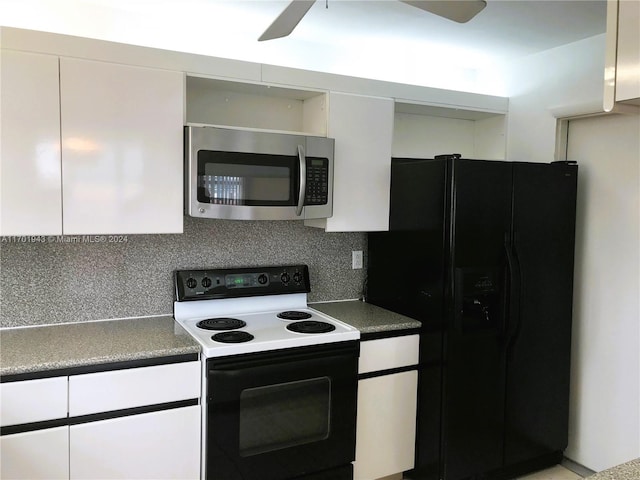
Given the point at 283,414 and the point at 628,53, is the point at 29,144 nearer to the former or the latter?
the point at 283,414

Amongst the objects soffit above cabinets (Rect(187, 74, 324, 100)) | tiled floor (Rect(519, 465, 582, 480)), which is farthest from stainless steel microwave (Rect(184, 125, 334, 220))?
tiled floor (Rect(519, 465, 582, 480))

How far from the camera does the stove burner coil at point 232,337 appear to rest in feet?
7.46

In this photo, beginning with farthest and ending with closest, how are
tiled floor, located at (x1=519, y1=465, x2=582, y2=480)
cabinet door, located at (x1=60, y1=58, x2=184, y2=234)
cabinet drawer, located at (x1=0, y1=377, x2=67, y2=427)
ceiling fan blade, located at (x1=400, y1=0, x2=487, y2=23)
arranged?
tiled floor, located at (x1=519, y1=465, x2=582, y2=480) < cabinet door, located at (x1=60, y1=58, x2=184, y2=234) < cabinet drawer, located at (x1=0, y1=377, x2=67, y2=427) < ceiling fan blade, located at (x1=400, y1=0, x2=487, y2=23)

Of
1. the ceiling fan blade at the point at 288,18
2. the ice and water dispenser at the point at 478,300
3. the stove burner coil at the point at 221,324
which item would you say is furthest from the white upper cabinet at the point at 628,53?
the stove burner coil at the point at 221,324

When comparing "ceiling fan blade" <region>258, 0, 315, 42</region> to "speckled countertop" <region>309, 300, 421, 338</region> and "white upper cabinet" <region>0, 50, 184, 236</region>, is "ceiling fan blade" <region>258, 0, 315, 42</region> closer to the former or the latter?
"white upper cabinet" <region>0, 50, 184, 236</region>

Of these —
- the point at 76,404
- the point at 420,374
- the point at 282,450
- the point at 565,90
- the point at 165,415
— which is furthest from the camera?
the point at 565,90

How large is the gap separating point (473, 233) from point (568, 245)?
0.67 metres

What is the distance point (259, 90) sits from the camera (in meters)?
2.68

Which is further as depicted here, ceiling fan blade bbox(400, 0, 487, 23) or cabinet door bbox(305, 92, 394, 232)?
cabinet door bbox(305, 92, 394, 232)

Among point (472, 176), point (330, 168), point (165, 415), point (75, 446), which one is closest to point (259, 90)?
point (330, 168)

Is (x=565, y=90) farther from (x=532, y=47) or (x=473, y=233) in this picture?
(x=473, y=233)

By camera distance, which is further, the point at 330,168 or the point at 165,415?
the point at 330,168

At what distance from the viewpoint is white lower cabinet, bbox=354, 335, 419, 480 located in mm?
2605

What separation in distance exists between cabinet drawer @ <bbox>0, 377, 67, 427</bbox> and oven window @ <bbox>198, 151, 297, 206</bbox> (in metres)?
0.93
